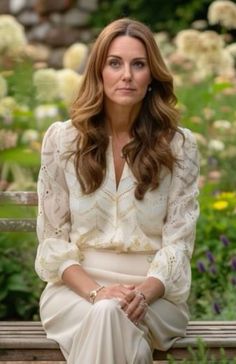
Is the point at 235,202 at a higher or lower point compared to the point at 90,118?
lower

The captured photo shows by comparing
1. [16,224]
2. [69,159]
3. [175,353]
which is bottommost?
[175,353]

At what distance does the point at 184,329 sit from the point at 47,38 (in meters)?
9.13

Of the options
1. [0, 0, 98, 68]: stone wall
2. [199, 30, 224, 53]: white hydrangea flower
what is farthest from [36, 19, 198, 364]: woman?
[0, 0, 98, 68]: stone wall

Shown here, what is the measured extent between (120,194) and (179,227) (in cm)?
24

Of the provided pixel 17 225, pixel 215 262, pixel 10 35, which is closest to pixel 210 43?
pixel 10 35

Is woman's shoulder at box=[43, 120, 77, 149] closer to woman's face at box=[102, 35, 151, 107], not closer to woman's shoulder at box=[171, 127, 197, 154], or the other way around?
woman's face at box=[102, 35, 151, 107]

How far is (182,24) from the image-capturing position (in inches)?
523

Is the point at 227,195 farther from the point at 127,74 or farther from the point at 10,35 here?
the point at 127,74

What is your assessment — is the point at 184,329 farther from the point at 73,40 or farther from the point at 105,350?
the point at 73,40

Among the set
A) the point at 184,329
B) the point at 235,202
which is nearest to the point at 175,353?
the point at 184,329

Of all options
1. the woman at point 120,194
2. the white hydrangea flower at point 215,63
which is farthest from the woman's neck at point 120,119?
the white hydrangea flower at point 215,63

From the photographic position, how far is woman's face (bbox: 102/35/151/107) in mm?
4520

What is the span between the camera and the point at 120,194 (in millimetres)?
4586

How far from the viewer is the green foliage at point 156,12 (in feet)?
44.0
